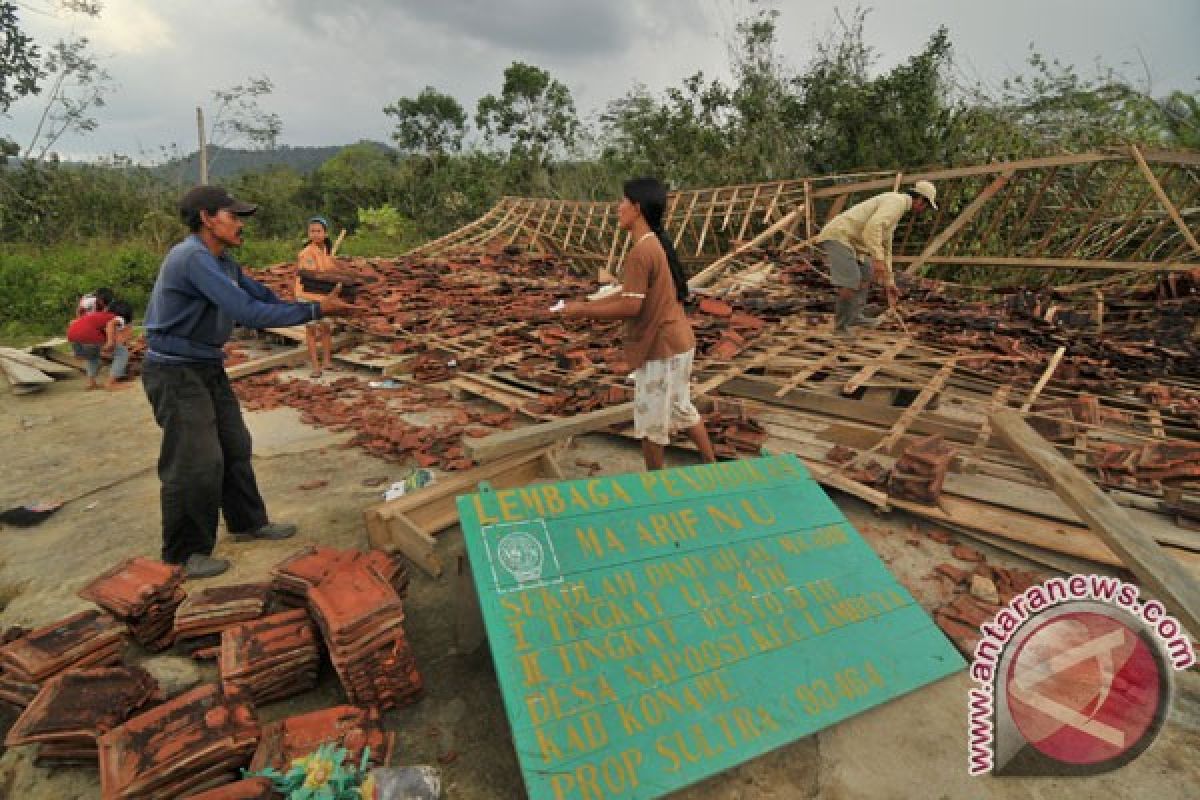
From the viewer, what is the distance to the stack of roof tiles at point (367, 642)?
234cm

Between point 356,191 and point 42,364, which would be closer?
point 42,364

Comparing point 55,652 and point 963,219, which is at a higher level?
point 963,219

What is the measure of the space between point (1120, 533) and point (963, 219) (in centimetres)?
864

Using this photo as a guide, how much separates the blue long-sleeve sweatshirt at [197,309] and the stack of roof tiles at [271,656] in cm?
148

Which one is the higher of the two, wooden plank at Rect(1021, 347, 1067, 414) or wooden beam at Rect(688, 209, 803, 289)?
wooden beam at Rect(688, 209, 803, 289)

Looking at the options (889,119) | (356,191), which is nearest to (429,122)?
(356,191)

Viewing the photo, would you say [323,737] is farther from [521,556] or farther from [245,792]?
[521,556]

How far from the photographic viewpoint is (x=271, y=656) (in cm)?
242

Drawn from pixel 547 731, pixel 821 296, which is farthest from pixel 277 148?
pixel 547 731

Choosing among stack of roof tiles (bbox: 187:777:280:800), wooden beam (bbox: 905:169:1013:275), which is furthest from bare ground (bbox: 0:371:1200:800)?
wooden beam (bbox: 905:169:1013:275)

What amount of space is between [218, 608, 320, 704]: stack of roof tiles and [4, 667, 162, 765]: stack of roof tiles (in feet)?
1.02

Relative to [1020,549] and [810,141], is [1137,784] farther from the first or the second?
[810,141]

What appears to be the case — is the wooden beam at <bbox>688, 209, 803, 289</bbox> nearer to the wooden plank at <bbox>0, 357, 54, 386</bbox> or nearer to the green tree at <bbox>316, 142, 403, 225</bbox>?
the wooden plank at <bbox>0, 357, 54, 386</bbox>

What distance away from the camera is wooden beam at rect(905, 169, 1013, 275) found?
926 cm
